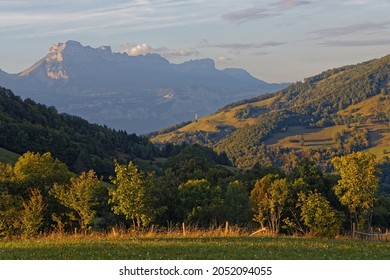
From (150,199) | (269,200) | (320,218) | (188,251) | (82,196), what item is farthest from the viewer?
(269,200)

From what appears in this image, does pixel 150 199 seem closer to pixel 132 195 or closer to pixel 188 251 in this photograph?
pixel 132 195

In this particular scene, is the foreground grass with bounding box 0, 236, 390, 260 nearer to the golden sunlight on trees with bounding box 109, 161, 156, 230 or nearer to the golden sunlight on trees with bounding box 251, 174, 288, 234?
the golden sunlight on trees with bounding box 109, 161, 156, 230

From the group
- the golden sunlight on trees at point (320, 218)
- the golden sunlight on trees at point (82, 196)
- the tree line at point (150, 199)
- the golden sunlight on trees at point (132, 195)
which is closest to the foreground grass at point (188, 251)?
the tree line at point (150, 199)

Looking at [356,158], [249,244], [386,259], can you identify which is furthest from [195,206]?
[386,259]

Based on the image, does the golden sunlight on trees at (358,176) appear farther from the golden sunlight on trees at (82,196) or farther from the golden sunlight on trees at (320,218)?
the golden sunlight on trees at (82,196)

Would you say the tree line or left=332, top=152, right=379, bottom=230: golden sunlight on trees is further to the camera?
left=332, top=152, right=379, bottom=230: golden sunlight on trees

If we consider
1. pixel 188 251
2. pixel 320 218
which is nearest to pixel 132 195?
pixel 320 218

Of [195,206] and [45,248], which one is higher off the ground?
[45,248]

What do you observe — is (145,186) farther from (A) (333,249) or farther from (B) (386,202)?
(B) (386,202)

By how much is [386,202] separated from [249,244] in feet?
341

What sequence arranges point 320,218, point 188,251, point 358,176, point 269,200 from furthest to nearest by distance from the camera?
1. point 269,200
2. point 358,176
3. point 320,218
4. point 188,251

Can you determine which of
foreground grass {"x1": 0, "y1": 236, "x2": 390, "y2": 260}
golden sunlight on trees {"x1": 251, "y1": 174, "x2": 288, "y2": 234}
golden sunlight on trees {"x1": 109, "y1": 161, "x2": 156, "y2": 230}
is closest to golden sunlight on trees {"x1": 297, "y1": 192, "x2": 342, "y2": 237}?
golden sunlight on trees {"x1": 251, "y1": 174, "x2": 288, "y2": 234}
